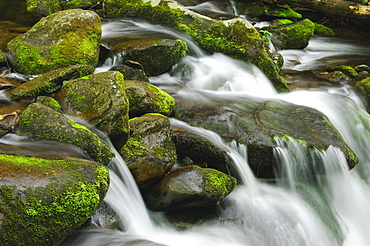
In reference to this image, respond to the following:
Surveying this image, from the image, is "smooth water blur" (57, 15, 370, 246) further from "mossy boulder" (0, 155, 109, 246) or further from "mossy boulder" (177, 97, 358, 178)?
"mossy boulder" (0, 155, 109, 246)

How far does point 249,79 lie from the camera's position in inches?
306

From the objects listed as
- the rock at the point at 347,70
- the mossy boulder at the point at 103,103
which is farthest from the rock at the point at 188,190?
the rock at the point at 347,70

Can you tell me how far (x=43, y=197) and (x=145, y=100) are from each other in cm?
291

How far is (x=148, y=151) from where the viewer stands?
4.56 metres

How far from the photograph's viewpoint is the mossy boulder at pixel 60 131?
3834 mm

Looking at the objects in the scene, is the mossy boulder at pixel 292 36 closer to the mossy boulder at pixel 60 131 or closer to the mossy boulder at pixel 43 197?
the mossy boulder at pixel 60 131

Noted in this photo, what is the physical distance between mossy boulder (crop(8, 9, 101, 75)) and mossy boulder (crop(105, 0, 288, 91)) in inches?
95.0

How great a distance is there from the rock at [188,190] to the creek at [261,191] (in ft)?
0.61

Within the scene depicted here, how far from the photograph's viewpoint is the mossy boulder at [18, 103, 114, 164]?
12.6 feet

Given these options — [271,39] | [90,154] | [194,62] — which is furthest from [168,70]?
[271,39]

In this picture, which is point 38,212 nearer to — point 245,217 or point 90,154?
point 90,154

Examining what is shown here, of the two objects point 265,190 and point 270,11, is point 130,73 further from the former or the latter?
point 270,11

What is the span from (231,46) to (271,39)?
351 cm

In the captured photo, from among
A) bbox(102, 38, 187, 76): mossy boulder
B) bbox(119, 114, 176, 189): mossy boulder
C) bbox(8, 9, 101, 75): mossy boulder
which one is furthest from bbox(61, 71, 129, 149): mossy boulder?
bbox(102, 38, 187, 76): mossy boulder
